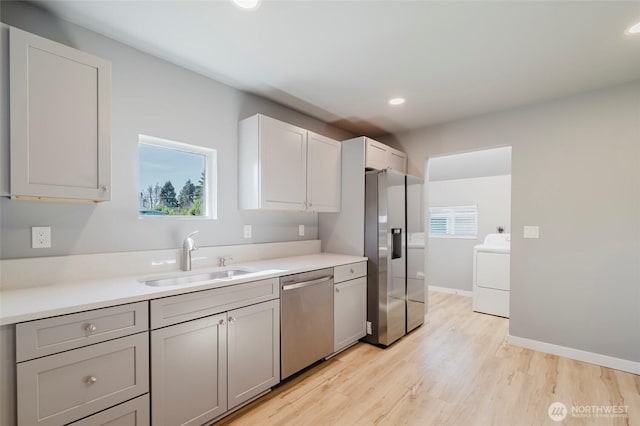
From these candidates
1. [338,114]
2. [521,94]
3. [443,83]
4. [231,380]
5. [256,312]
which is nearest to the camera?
[231,380]

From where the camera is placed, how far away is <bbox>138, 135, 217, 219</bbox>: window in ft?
7.15

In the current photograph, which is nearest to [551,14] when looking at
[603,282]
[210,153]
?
[603,282]

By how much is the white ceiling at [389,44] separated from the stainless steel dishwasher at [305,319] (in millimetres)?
1676

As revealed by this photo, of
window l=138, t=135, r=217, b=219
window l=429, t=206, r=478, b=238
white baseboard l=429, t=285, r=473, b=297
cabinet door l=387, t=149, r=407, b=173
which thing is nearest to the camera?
window l=138, t=135, r=217, b=219

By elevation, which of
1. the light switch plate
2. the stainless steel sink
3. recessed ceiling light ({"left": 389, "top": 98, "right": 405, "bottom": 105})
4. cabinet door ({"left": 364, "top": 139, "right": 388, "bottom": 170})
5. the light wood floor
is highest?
recessed ceiling light ({"left": 389, "top": 98, "right": 405, "bottom": 105})

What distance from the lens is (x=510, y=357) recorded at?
9.07 feet

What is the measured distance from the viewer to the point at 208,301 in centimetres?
174

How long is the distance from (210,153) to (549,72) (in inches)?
114

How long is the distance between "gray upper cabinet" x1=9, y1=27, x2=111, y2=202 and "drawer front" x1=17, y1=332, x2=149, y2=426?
2.63 feet

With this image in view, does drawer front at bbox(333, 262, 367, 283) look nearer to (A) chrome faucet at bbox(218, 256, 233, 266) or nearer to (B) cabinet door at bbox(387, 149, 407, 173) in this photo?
(A) chrome faucet at bbox(218, 256, 233, 266)

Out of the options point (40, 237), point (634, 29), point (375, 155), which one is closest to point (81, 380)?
point (40, 237)

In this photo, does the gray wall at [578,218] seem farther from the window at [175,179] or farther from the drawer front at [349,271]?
the window at [175,179]

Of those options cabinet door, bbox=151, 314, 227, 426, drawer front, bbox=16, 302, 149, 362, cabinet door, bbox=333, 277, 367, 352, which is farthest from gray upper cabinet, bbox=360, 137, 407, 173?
drawer front, bbox=16, 302, 149, 362

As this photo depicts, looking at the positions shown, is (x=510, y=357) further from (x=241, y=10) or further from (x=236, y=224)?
(x=241, y=10)
